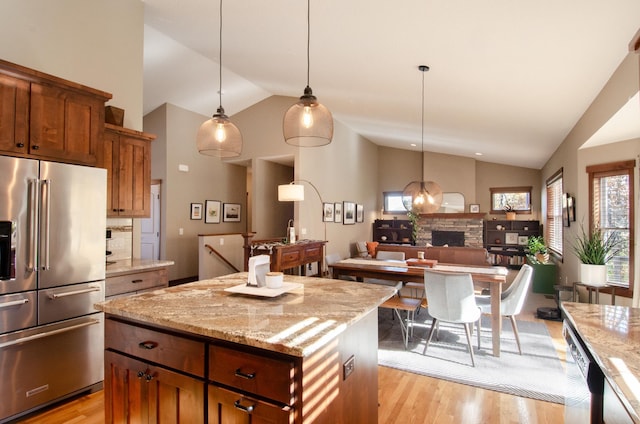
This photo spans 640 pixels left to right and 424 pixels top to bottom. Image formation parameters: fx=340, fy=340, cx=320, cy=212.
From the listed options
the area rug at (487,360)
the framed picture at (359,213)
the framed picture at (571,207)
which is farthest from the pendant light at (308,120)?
the framed picture at (359,213)

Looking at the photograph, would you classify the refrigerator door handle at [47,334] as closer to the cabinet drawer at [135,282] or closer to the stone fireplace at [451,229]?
the cabinet drawer at [135,282]

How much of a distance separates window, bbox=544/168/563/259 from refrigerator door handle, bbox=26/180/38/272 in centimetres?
689

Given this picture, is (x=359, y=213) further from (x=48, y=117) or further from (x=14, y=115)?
(x=14, y=115)

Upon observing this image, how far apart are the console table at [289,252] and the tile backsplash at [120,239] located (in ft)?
6.41

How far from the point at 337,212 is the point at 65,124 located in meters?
5.89

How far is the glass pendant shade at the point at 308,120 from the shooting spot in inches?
81.2

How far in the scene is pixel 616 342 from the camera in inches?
50.0

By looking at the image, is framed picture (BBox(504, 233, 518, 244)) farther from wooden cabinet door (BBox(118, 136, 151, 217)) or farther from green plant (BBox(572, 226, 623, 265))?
wooden cabinet door (BBox(118, 136, 151, 217))

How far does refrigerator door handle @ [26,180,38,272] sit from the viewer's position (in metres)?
2.24

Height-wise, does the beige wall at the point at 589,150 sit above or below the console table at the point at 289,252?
above

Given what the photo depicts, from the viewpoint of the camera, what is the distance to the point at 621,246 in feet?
12.9

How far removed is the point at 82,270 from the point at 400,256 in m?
4.08

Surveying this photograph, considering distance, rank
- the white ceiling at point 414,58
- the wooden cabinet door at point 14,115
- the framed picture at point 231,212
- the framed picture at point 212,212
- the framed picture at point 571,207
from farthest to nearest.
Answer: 1. the framed picture at point 231,212
2. the framed picture at point 212,212
3. the framed picture at point 571,207
4. the white ceiling at point 414,58
5. the wooden cabinet door at point 14,115

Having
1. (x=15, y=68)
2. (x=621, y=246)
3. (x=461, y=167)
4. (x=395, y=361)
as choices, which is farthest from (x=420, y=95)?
(x=461, y=167)
